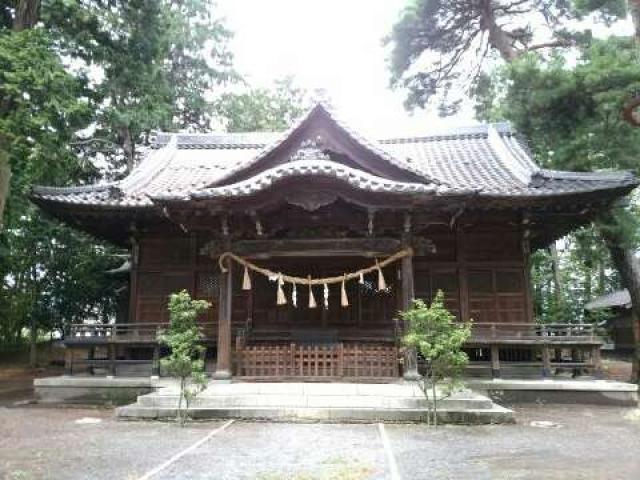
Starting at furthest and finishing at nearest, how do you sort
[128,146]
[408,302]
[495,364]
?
[128,146] → [495,364] → [408,302]

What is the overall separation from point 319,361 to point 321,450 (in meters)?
4.42

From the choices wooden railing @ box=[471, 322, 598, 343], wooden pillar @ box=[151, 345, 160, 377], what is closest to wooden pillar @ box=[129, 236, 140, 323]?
wooden pillar @ box=[151, 345, 160, 377]

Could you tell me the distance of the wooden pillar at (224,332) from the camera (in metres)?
12.2

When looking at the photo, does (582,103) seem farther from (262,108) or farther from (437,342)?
(262,108)

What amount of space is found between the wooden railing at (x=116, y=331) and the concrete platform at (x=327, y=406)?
2.62 meters

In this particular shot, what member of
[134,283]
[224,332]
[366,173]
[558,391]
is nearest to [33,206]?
[134,283]

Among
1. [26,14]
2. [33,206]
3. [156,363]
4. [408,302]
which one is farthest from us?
[33,206]

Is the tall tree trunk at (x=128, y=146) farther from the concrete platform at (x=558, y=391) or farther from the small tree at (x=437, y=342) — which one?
the small tree at (x=437, y=342)

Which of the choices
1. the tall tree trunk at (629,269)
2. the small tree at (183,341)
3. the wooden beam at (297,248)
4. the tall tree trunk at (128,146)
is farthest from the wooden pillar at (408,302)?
the tall tree trunk at (128,146)

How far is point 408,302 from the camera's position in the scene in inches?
479

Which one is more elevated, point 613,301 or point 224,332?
point 613,301

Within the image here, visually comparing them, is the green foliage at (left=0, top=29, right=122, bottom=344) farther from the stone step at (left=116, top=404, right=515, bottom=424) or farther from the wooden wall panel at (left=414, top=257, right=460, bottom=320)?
the wooden wall panel at (left=414, top=257, right=460, bottom=320)

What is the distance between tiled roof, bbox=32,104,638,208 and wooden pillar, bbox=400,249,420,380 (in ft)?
6.20

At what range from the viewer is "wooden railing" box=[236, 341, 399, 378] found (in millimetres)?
12008
